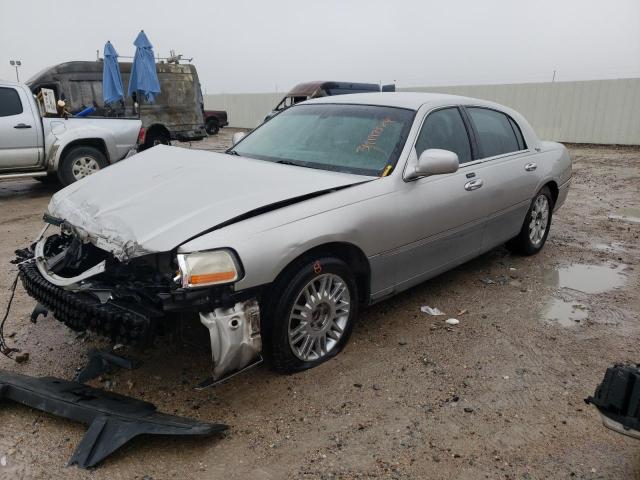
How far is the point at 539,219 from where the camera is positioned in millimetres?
5438

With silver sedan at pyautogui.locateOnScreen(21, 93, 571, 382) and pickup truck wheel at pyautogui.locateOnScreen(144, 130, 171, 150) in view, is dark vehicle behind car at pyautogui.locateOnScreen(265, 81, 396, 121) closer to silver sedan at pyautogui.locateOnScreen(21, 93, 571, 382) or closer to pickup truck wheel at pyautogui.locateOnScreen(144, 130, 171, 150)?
pickup truck wheel at pyautogui.locateOnScreen(144, 130, 171, 150)

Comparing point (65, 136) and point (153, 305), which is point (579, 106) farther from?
point (153, 305)

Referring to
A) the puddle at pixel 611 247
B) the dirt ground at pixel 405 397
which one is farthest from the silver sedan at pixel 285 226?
the puddle at pixel 611 247

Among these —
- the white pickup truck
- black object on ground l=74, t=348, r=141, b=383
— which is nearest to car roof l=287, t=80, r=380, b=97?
the white pickup truck

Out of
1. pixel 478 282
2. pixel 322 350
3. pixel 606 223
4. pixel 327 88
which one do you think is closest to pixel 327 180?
pixel 322 350

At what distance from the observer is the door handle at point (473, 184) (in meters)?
4.01

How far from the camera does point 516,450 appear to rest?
2.53m

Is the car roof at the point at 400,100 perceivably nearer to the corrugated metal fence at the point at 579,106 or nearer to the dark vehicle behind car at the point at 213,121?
the corrugated metal fence at the point at 579,106

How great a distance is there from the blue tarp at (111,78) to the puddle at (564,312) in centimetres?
1143

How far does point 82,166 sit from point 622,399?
8786mm

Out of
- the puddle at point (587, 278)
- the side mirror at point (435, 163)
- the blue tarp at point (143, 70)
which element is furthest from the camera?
the blue tarp at point (143, 70)

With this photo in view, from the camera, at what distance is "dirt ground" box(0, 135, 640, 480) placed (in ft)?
7.95

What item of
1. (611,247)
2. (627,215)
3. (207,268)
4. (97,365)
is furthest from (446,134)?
(627,215)

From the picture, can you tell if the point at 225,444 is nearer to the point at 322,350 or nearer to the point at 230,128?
the point at 322,350
